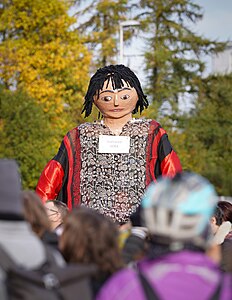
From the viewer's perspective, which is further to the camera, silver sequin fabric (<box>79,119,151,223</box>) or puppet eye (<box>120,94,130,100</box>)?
puppet eye (<box>120,94,130,100</box>)

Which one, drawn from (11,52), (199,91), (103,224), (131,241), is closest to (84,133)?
(131,241)

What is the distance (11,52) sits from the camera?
23.7m

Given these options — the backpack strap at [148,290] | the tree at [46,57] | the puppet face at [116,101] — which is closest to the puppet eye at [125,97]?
the puppet face at [116,101]

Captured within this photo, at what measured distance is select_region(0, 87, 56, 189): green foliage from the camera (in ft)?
72.3

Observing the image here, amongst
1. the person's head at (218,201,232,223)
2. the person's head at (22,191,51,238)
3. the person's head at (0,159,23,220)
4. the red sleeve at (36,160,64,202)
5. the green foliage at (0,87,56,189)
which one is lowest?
the green foliage at (0,87,56,189)

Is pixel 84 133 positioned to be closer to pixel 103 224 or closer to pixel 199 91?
pixel 103 224

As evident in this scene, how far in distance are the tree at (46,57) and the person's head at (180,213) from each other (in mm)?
19744

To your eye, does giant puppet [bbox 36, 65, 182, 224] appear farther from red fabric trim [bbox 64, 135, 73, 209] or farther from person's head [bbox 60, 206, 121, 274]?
person's head [bbox 60, 206, 121, 274]

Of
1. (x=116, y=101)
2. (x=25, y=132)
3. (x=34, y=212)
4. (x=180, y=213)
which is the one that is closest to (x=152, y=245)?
(x=180, y=213)

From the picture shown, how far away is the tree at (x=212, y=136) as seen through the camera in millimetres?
30609

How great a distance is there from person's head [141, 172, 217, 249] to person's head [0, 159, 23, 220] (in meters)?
0.59

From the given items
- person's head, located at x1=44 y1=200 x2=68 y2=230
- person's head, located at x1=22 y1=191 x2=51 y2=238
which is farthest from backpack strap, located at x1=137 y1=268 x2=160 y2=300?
person's head, located at x1=44 y1=200 x2=68 y2=230

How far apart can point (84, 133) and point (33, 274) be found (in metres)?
4.08

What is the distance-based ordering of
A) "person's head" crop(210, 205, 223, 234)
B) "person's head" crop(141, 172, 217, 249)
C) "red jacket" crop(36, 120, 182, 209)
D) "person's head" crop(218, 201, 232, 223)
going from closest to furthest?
"person's head" crop(141, 172, 217, 249)
"person's head" crop(210, 205, 223, 234)
"red jacket" crop(36, 120, 182, 209)
"person's head" crop(218, 201, 232, 223)
